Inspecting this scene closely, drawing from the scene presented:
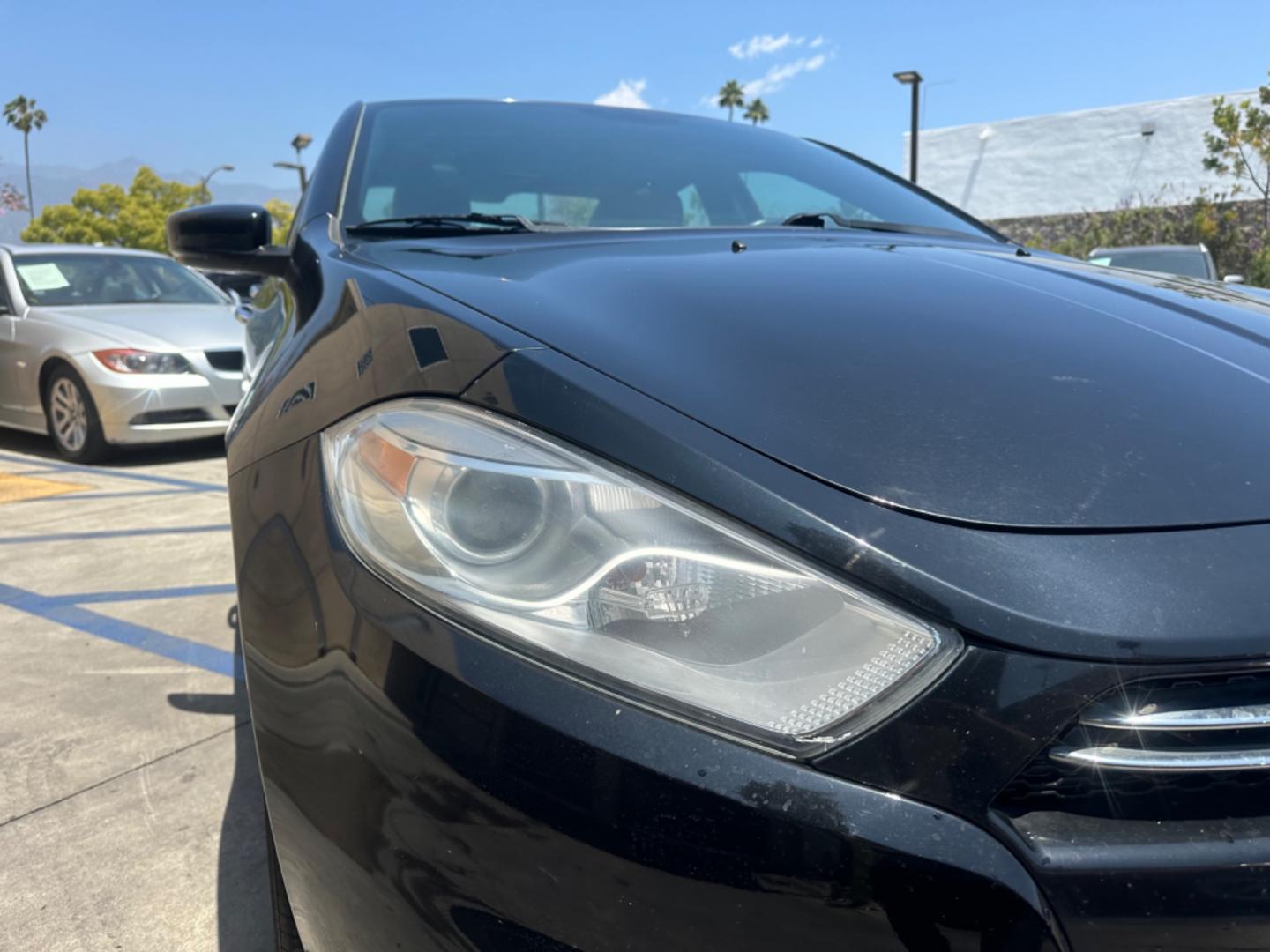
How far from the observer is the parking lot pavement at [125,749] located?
5.62 ft

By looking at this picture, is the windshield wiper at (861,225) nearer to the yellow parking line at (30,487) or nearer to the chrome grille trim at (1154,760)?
the chrome grille trim at (1154,760)

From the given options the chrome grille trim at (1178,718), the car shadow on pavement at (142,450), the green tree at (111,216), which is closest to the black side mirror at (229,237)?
the chrome grille trim at (1178,718)

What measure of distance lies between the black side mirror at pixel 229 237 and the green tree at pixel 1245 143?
68.1 ft

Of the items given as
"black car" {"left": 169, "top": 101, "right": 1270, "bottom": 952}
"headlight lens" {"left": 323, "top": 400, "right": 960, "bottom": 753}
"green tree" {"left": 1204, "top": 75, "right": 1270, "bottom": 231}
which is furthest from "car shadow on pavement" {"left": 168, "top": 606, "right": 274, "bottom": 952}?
"green tree" {"left": 1204, "top": 75, "right": 1270, "bottom": 231}

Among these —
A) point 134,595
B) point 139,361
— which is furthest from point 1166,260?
point 134,595

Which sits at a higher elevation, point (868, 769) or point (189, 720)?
point (868, 769)

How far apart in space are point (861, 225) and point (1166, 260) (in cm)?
995

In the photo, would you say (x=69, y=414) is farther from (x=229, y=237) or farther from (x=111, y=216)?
(x=111, y=216)

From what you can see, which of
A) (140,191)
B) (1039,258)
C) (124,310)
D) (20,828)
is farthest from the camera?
(140,191)

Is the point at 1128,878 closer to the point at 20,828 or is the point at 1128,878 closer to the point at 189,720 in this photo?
the point at 20,828

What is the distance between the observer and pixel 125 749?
2.30 metres

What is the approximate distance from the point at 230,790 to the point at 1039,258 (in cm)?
201

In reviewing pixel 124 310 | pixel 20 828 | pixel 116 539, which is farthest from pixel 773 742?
pixel 124 310

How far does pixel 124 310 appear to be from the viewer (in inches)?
261
